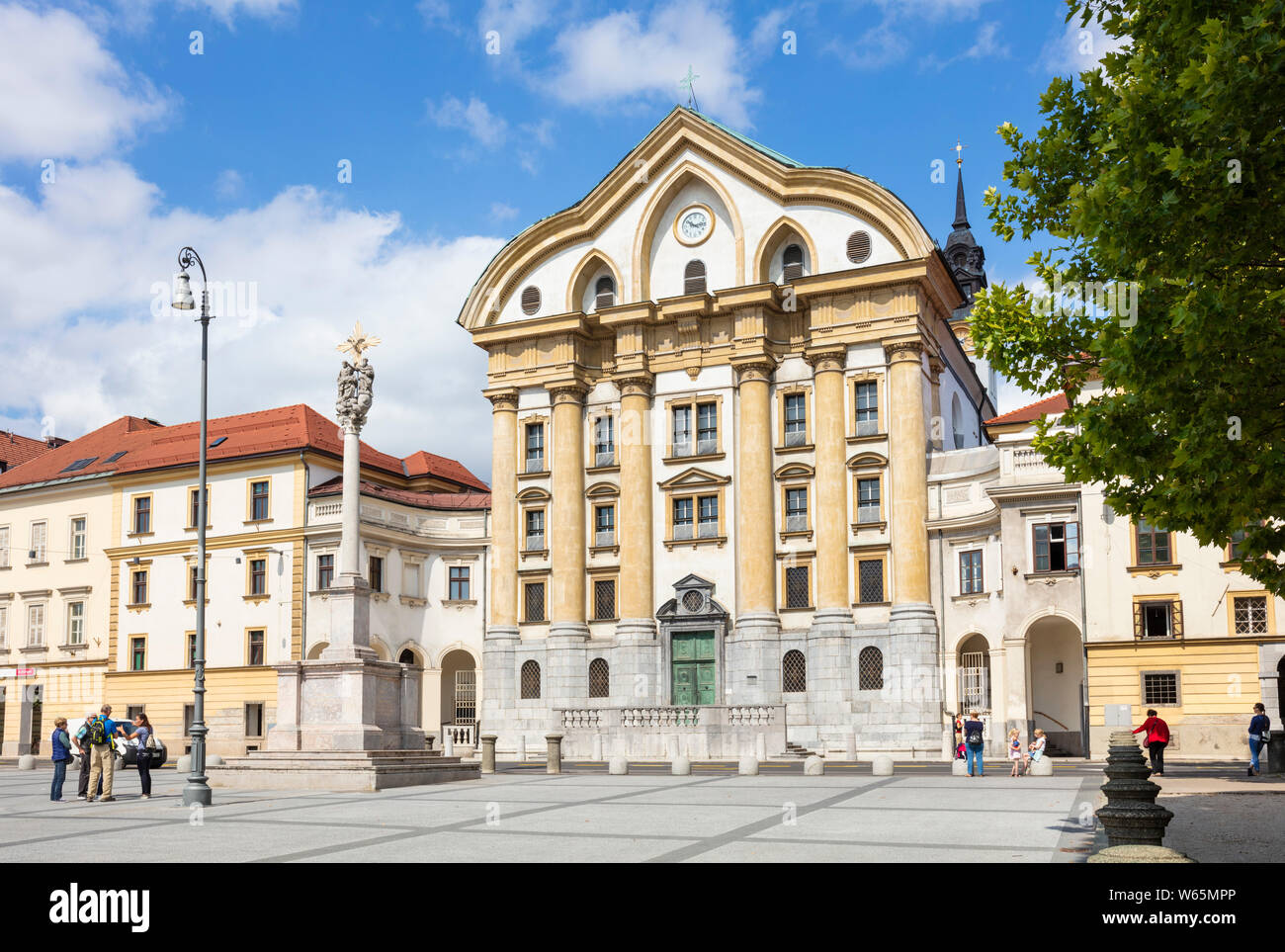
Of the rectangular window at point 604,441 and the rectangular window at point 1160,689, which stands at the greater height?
the rectangular window at point 604,441

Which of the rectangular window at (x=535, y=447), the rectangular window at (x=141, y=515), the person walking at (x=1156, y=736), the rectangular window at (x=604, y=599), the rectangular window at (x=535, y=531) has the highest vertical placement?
the rectangular window at (x=535, y=447)

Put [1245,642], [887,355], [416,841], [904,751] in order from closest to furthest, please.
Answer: [416,841]
[1245,642]
[904,751]
[887,355]

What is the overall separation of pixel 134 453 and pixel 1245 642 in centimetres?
4858

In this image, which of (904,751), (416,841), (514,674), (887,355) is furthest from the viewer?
(514,674)

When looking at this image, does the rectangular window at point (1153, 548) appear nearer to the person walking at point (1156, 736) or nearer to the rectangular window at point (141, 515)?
the person walking at point (1156, 736)

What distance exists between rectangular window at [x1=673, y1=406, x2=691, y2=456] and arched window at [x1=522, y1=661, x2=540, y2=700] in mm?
10828

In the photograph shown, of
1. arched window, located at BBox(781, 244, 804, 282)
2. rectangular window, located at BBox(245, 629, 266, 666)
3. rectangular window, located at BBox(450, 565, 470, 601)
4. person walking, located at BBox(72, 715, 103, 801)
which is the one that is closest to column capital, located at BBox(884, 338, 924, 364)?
arched window, located at BBox(781, 244, 804, 282)

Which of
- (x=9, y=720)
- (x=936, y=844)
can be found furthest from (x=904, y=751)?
(x=9, y=720)

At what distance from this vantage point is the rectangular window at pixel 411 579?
5772 cm

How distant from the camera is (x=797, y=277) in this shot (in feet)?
172

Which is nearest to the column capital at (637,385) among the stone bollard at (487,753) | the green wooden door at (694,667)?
the green wooden door at (694,667)

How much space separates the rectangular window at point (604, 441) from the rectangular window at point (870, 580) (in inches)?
456

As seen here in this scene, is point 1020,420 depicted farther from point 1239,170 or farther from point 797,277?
point 1239,170

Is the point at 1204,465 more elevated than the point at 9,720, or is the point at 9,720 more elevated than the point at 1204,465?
the point at 1204,465
